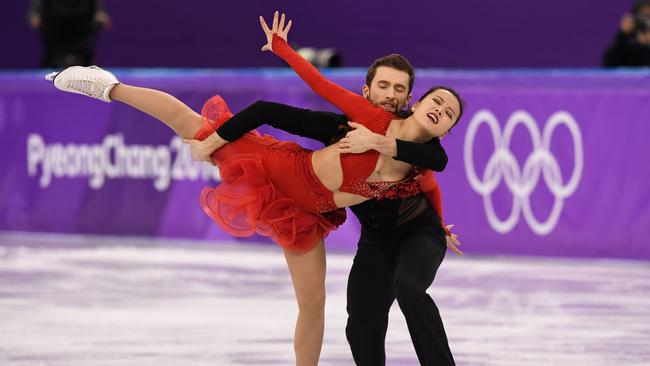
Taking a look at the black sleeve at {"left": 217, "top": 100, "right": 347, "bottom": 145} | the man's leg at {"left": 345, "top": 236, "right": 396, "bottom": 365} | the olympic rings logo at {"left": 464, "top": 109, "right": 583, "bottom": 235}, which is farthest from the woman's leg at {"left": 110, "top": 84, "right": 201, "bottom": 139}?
the olympic rings logo at {"left": 464, "top": 109, "right": 583, "bottom": 235}

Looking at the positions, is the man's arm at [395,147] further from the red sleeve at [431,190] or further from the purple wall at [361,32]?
the purple wall at [361,32]

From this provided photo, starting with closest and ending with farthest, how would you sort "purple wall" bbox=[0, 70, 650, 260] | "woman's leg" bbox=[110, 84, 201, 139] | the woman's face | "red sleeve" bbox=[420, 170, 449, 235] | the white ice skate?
1. the woman's face
2. "red sleeve" bbox=[420, 170, 449, 235]
3. "woman's leg" bbox=[110, 84, 201, 139]
4. the white ice skate
5. "purple wall" bbox=[0, 70, 650, 260]

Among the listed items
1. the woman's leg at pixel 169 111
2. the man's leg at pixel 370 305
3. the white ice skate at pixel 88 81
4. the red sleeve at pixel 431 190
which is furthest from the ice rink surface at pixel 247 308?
the white ice skate at pixel 88 81

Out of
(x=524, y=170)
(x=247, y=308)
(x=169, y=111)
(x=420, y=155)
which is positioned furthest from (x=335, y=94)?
(x=524, y=170)

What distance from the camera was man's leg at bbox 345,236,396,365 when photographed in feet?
15.5

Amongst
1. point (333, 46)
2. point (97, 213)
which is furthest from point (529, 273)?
point (333, 46)

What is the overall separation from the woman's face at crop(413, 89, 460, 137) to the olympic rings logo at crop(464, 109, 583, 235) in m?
4.19

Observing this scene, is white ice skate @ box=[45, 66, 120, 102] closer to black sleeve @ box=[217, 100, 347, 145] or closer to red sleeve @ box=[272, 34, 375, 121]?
black sleeve @ box=[217, 100, 347, 145]

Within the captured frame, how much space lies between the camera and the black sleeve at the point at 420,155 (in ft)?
14.8

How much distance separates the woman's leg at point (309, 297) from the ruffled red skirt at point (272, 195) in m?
0.05

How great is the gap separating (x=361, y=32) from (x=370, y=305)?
8.41 m

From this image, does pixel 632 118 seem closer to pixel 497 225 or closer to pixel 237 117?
pixel 497 225

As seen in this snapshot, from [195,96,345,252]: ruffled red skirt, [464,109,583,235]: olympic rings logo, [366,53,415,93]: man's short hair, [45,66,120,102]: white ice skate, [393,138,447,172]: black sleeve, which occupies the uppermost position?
[366,53,415,93]: man's short hair

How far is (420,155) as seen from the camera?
4512mm
